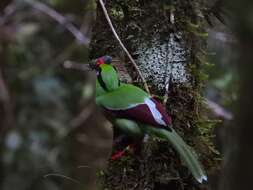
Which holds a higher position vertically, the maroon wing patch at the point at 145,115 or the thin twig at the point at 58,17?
the maroon wing patch at the point at 145,115

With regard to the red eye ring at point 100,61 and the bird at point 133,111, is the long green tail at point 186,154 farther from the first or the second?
the red eye ring at point 100,61

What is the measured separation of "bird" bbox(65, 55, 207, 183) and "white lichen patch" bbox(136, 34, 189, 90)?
0.15 metres

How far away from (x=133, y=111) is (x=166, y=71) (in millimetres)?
282

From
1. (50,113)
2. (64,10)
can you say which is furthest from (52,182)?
(64,10)

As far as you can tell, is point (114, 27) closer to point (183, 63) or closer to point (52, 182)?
point (183, 63)

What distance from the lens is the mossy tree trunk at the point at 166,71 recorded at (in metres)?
2.24

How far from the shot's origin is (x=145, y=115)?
2078 mm

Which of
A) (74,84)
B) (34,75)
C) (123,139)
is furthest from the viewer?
(74,84)

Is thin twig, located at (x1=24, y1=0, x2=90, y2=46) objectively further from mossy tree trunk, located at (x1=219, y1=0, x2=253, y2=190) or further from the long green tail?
mossy tree trunk, located at (x1=219, y1=0, x2=253, y2=190)

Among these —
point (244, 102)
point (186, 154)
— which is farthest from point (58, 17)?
point (244, 102)

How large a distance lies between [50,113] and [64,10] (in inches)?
44.7

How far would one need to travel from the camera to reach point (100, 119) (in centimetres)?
657

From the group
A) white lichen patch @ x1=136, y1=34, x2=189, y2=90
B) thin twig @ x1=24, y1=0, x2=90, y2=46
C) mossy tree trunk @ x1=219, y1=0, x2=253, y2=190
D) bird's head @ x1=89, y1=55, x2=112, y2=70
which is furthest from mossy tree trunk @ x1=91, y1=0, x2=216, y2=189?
thin twig @ x1=24, y1=0, x2=90, y2=46

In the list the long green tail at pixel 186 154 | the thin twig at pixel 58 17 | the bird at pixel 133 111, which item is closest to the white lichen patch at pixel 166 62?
the bird at pixel 133 111
